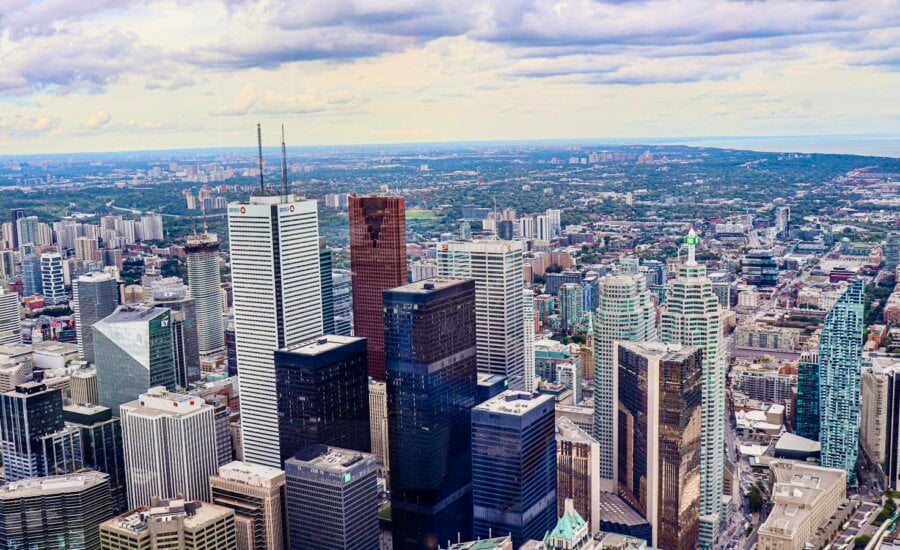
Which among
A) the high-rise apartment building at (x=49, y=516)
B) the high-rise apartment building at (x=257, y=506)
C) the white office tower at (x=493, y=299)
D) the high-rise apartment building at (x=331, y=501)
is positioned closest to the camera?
the high-rise apartment building at (x=331, y=501)

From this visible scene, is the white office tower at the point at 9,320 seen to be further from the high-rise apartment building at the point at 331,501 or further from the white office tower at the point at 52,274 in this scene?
the high-rise apartment building at the point at 331,501

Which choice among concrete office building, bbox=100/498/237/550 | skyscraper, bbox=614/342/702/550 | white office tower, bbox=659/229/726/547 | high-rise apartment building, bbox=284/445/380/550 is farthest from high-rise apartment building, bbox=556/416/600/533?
concrete office building, bbox=100/498/237/550

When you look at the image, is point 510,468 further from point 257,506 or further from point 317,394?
point 257,506

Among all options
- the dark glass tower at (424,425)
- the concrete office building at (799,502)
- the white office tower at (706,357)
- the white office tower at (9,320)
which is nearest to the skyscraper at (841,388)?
the concrete office building at (799,502)

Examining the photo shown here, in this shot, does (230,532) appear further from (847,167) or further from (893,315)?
(847,167)

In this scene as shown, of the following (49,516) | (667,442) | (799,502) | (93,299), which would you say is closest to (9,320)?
(93,299)

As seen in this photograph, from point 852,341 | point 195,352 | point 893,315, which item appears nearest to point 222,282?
point 195,352
